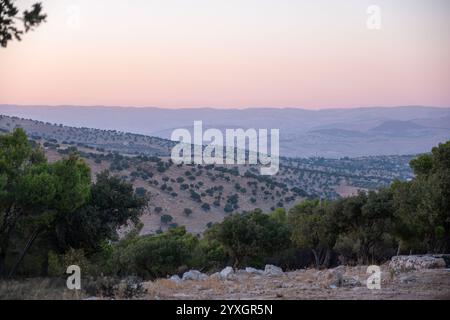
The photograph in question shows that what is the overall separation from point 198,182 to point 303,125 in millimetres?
125865

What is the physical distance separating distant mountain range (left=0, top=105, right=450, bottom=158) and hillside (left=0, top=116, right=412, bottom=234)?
39.9m

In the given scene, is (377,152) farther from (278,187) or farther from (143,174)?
(143,174)

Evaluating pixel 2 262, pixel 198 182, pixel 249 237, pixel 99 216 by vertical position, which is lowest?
pixel 198 182

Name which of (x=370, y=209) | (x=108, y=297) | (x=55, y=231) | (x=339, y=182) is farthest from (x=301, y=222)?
(x=339, y=182)

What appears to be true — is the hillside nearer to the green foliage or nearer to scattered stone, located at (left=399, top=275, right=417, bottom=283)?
the green foliage

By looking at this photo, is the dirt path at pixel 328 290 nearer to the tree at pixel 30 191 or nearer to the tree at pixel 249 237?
the tree at pixel 30 191

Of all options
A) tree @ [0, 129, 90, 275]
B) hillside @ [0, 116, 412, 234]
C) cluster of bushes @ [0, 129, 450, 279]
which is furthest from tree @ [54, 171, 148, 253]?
hillside @ [0, 116, 412, 234]

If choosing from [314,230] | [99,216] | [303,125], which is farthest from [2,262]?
[303,125]

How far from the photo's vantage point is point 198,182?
2422 inches

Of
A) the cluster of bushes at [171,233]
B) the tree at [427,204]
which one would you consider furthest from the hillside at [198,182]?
the tree at [427,204]

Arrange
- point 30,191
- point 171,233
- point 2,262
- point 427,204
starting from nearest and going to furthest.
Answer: point 30,191 < point 2,262 < point 427,204 < point 171,233

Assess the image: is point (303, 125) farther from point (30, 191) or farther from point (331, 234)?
point (30, 191)

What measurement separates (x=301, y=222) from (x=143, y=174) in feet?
107

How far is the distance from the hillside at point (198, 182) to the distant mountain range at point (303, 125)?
131ft
